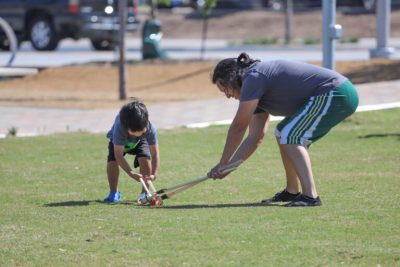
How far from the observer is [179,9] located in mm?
46156

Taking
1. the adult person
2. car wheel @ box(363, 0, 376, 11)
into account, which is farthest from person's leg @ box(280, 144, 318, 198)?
car wheel @ box(363, 0, 376, 11)

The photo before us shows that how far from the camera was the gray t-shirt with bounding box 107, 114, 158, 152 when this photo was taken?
8242 mm

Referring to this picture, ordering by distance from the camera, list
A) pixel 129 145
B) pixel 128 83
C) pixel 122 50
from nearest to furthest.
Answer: pixel 129 145 < pixel 122 50 < pixel 128 83

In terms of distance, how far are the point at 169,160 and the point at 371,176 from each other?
2471mm

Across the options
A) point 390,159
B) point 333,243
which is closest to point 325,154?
point 390,159

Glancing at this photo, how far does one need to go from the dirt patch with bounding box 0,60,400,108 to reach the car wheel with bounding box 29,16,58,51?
3981 mm

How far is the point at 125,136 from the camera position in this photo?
828cm

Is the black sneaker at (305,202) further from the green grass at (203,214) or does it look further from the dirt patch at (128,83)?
the dirt patch at (128,83)

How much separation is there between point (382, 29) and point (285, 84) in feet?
41.8

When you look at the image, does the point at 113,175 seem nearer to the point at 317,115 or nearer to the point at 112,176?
the point at 112,176

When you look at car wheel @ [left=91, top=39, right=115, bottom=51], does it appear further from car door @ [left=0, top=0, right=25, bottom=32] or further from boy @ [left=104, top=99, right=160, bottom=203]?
boy @ [left=104, top=99, right=160, bottom=203]

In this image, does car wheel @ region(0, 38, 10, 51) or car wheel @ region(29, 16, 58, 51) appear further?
car wheel @ region(0, 38, 10, 51)

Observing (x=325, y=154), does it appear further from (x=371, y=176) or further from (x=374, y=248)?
(x=374, y=248)

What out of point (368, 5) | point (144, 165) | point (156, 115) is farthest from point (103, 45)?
point (144, 165)
